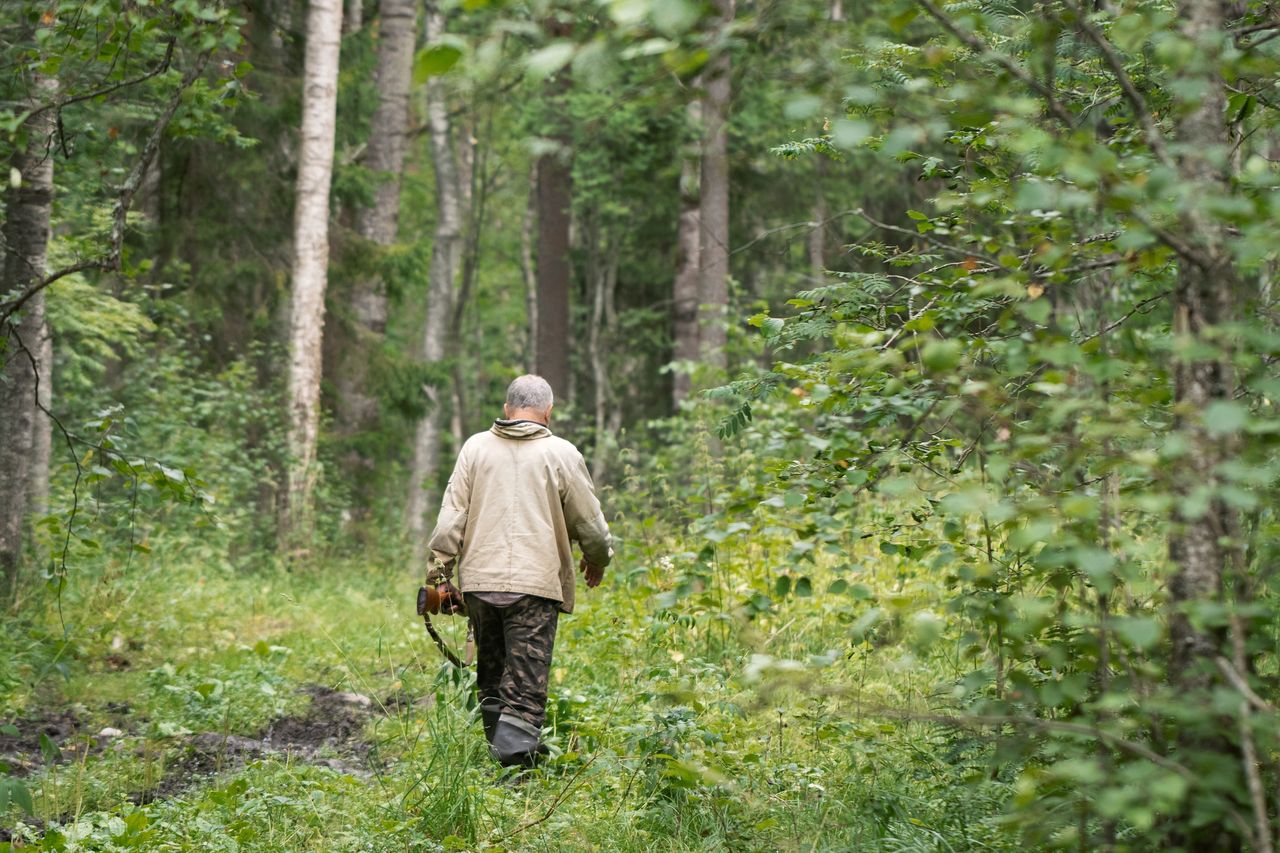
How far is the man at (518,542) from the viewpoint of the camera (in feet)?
20.3

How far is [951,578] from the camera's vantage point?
151 inches

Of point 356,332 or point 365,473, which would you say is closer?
point 356,332

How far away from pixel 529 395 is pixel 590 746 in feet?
6.09

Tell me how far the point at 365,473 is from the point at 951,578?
15721 millimetres

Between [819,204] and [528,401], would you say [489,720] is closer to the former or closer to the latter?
[528,401]

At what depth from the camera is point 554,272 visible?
21.3m

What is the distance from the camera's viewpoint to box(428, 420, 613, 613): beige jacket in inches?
245

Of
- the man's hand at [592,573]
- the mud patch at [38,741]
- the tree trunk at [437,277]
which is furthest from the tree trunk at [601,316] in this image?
the man's hand at [592,573]

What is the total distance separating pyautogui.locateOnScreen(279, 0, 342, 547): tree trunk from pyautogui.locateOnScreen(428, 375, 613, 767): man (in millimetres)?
8366

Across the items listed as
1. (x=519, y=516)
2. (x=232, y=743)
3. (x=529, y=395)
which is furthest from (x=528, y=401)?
(x=232, y=743)

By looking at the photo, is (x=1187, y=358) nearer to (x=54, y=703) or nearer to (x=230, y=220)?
(x=54, y=703)

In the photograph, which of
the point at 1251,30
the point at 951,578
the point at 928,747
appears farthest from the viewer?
the point at 928,747

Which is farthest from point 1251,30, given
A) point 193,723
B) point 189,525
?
point 189,525

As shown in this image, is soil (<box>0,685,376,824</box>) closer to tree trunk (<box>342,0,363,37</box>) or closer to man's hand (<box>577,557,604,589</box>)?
man's hand (<box>577,557,604,589</box>)
